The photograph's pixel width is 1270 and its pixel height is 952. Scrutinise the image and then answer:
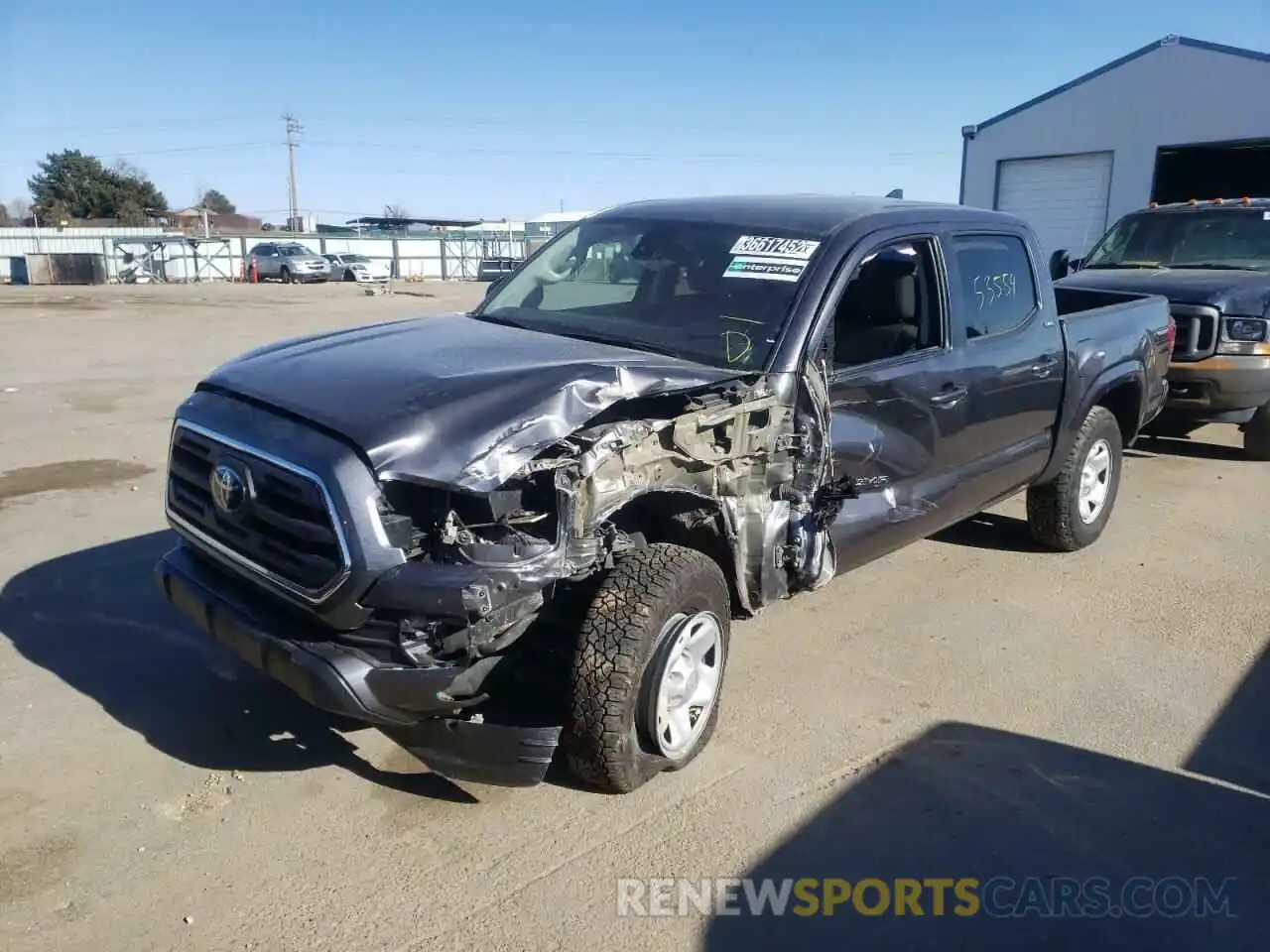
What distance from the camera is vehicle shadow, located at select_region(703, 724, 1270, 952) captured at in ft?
9.31

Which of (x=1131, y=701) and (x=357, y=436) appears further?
(x=1131, y=701)

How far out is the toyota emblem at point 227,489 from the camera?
3.18 meters

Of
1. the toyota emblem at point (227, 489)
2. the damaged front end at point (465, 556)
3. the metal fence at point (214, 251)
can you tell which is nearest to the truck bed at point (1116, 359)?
the damaged front end at point (465, 556)

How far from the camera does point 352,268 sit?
38.2 metres

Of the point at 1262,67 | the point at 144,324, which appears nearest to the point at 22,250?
the point at 144,324

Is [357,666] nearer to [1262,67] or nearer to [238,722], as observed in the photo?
[238,722]

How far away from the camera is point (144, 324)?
62.2 feet

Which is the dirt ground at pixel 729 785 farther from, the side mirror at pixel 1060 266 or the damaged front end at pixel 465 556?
the side mirror at pixel 1060 266

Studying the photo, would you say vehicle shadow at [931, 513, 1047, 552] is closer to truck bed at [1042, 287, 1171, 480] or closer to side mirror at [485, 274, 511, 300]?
truck bed at [1042, 287, 1171, 480]

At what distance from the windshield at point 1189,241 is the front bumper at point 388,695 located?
28.9 ft

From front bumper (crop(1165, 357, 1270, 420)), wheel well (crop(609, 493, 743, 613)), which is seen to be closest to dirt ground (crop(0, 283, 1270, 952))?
wheel well (crop(609, 493, 743, 613))

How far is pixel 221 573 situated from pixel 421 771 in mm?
974

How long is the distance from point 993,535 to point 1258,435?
360cm

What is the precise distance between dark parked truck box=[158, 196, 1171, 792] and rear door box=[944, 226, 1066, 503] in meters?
0.03
